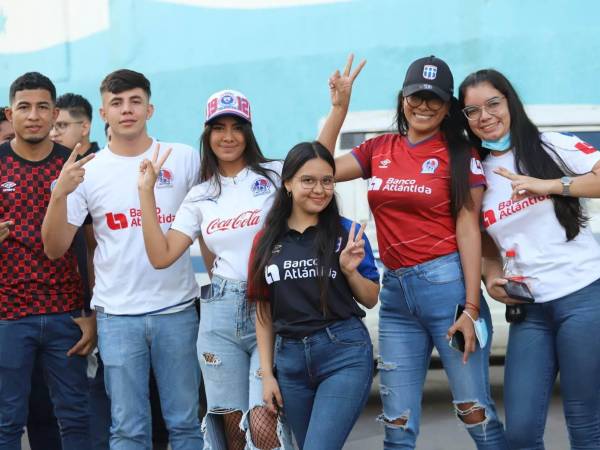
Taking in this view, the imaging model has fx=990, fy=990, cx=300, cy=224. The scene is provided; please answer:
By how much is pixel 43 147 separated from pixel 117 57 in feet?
12.6

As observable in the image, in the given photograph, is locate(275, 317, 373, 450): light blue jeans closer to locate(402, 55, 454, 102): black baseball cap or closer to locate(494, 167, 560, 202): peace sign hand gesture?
locate(494, 167, 560, 202): peace sign hand gesture

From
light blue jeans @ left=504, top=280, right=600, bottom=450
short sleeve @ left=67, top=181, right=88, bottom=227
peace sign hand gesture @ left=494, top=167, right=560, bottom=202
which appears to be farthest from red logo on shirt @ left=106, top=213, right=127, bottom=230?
light blue jeans @ left=504, top=280, right=600, bottom=450

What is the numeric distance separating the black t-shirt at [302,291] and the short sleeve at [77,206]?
1.02m

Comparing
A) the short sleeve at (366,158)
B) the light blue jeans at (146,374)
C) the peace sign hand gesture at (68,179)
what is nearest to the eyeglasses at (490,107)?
the short sleeve at (366,158)

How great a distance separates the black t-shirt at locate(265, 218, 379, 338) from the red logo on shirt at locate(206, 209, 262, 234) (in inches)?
11.0

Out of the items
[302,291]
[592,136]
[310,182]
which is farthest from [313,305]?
[592,136]

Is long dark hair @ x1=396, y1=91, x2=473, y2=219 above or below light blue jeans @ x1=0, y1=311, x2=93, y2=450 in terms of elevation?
above

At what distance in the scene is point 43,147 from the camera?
478 cm

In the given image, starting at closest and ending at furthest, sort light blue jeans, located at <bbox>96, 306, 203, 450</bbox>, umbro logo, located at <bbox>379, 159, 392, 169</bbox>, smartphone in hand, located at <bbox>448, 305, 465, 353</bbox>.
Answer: smartphone in hand, located at <bbox>448, 305, 465, 353</bbox>, umbro logo, located at <bbox>379, 159, 392, 169</bbox>, light blue jeans, located at <bbox>96, 306, 203, 450</bbox>

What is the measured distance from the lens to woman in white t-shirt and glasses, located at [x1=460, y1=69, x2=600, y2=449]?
3.92 m

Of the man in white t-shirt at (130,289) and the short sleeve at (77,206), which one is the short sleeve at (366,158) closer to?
the man in white t-shirt at (130,289)

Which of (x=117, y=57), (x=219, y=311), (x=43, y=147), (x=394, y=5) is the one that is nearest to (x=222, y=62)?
(x=117, y=57)

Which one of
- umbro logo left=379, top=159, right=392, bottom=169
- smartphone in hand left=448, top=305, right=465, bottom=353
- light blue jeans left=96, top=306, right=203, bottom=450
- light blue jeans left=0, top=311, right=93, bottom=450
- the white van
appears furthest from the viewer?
the white van

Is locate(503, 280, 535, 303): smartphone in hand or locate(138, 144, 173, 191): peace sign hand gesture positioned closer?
locate(503, 280, 535, 303): smartphone in hand
